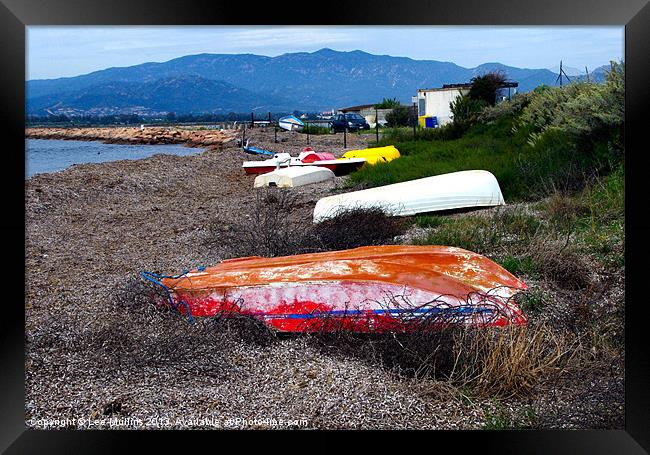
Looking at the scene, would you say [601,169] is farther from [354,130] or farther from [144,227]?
[354,130]

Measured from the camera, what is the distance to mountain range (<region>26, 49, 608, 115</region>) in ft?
37.0

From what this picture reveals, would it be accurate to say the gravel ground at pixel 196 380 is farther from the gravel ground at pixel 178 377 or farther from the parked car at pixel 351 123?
the parked car at pixel 351 123

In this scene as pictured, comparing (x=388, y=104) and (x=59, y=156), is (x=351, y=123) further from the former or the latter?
(x=59, y=156)

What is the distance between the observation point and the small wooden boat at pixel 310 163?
1338 cm

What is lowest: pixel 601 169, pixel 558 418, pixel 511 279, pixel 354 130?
pixel 558 418

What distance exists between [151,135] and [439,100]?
12709 mm

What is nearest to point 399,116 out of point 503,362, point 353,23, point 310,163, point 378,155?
point 378,155

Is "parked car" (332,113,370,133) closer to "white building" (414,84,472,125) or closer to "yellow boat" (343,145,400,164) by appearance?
"white building" (414,84,472,125)

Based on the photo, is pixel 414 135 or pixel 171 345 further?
pixel 414 135

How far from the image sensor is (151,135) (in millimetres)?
27422
